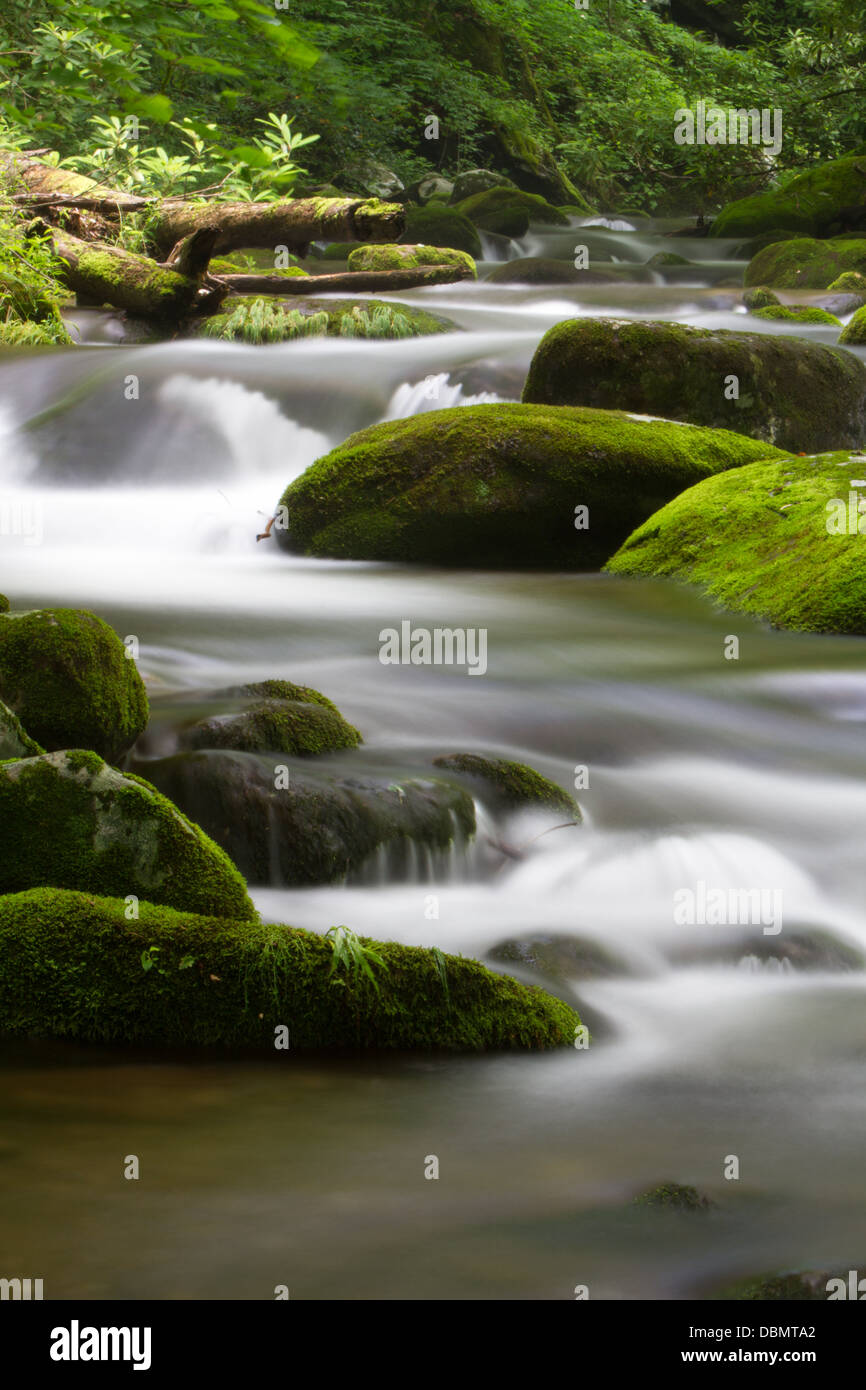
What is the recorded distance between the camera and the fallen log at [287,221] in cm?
1376

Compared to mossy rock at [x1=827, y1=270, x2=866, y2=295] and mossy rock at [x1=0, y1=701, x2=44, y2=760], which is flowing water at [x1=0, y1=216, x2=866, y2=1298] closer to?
mossy rock at [x1=0, y1=701, x2=44, y2=760]

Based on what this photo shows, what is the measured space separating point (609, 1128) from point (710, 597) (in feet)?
16.0

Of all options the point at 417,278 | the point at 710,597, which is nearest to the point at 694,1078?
the point at 710,597

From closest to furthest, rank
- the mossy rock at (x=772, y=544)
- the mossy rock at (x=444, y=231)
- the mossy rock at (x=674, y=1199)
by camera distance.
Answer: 1. the mossy rock at (x=674, y=1199)
2. the mossy rock at (x=772, y=544)
3. the mossy rock at (x=444, y=231)

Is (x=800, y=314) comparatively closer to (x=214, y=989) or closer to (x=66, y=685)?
(x=66, y=685)

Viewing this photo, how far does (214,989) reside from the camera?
306 centimetres

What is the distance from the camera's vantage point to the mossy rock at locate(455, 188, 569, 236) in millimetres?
22156

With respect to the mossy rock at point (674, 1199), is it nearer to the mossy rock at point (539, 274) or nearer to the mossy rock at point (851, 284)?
the mossy rock at point (851, 284)


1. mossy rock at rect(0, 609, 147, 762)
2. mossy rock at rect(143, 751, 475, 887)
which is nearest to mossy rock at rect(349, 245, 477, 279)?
mossy rock at rect(0, 609, 147, 762)

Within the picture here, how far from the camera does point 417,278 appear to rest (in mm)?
16078

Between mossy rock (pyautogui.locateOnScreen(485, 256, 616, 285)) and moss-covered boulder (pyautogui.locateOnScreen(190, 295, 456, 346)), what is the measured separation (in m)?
4.22

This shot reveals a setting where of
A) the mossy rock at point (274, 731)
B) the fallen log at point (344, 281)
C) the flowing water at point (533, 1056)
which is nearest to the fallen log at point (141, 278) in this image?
the fallen log at point (344, 281)

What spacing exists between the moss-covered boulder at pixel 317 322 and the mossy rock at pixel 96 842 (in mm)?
10550

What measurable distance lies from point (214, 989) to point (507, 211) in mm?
→ 21167
